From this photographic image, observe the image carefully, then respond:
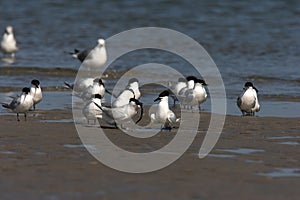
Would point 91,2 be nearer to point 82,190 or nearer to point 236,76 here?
point 236,76

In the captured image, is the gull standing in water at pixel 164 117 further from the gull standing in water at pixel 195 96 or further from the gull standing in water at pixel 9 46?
the gull standing in water at pixel 9 46

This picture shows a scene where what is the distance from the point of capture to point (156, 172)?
7.21 meters

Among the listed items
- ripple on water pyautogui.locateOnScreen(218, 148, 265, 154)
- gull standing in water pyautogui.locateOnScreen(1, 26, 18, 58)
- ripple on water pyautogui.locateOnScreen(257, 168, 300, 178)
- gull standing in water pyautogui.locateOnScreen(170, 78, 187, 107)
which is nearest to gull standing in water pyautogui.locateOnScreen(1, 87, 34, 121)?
gull standing in water pyautogui.locateOnScreen(170, 78, 187, 107)

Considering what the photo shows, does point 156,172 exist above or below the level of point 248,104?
below

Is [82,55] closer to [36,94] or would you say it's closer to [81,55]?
[81,55]

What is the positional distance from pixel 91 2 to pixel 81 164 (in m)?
23.8

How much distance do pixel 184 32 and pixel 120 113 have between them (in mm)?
13481

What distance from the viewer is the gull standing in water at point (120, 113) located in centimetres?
958

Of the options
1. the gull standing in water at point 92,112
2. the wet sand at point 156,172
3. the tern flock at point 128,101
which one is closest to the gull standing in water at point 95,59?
the tern flock at point 128,101

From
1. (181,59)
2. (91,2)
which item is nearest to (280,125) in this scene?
(181,59)

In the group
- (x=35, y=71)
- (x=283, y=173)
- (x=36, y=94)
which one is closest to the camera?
(x=283, y=173)

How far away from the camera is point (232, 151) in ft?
26.9

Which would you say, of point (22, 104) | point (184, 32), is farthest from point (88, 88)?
point (184, 32)

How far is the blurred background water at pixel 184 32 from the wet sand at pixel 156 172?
241 cm
